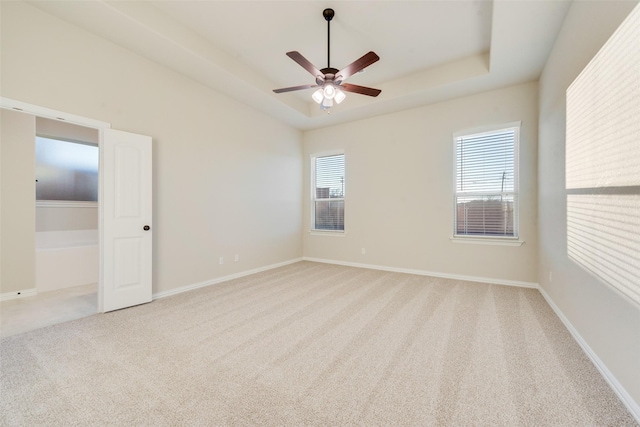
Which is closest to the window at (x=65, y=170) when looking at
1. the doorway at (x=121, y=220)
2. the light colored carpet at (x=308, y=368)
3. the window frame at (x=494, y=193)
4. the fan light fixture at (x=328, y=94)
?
the doorway at (x=121, y=220)

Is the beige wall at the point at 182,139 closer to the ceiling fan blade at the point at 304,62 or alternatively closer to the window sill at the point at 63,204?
the ceiling fan blade at the point at 304,62

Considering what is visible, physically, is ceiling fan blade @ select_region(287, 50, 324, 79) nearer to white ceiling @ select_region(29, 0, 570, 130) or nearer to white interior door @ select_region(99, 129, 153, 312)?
white ceiling @ select_region(29, 0, 570, 130)

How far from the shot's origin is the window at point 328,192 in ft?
19.2

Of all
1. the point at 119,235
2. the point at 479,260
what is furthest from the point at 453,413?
the point at 119,235

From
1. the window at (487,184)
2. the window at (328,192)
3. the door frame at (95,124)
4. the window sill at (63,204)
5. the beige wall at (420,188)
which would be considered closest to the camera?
the door frame at (95,124)

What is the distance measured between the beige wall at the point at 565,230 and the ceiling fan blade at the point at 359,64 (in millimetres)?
1651

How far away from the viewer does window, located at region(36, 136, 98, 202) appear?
16.6 feet

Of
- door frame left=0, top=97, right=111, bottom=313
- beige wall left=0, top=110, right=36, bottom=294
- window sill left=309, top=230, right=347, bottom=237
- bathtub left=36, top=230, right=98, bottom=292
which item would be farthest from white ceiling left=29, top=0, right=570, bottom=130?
bathtub left=36, top=230, right=98, bottom=292

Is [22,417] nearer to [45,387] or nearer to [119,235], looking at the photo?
[45,387]

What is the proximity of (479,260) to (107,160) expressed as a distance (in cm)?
538

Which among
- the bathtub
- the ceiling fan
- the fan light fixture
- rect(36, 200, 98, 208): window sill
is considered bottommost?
the bathtub

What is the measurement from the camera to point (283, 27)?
3172 mm

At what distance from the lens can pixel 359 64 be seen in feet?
8.60

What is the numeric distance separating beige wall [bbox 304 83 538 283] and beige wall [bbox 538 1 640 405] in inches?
12.5
